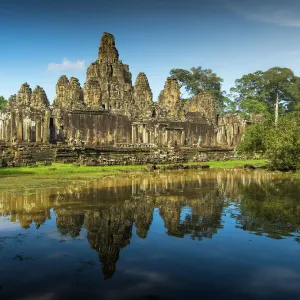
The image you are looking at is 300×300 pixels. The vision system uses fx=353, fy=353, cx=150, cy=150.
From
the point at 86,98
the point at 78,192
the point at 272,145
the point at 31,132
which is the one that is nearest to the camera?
the point at 78,192

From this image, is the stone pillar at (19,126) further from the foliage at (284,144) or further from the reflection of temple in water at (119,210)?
the foliage at (284,144)

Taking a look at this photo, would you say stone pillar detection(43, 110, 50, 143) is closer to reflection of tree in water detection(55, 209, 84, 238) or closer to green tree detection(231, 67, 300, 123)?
reflection of tree in water detection(55, 209, 84, 238)

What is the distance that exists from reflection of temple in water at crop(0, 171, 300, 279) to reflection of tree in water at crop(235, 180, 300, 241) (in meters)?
0.09

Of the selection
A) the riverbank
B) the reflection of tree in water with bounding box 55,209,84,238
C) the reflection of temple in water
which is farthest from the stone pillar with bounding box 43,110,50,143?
the reflection of tree in water with bounding box 55,209,84,238

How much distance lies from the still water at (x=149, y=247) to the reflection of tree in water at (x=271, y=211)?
0.08 feet

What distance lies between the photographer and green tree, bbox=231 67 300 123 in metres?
68.0

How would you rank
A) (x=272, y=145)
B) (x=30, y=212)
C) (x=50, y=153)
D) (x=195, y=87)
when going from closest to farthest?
(x=30, y=212) < (x=272, y=145) < (x=50, y=153) < (x=195, y=87)

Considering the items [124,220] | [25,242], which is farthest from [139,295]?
[124,220]

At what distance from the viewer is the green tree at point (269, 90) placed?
223ft

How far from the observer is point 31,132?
2942 cm

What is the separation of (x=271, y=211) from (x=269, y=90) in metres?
66.9

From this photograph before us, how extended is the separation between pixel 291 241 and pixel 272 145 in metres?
15.5

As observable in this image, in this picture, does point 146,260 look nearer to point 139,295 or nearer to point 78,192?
point 139,295

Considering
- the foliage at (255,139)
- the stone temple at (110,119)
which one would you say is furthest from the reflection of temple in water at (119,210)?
the stone temple at (110,119)
